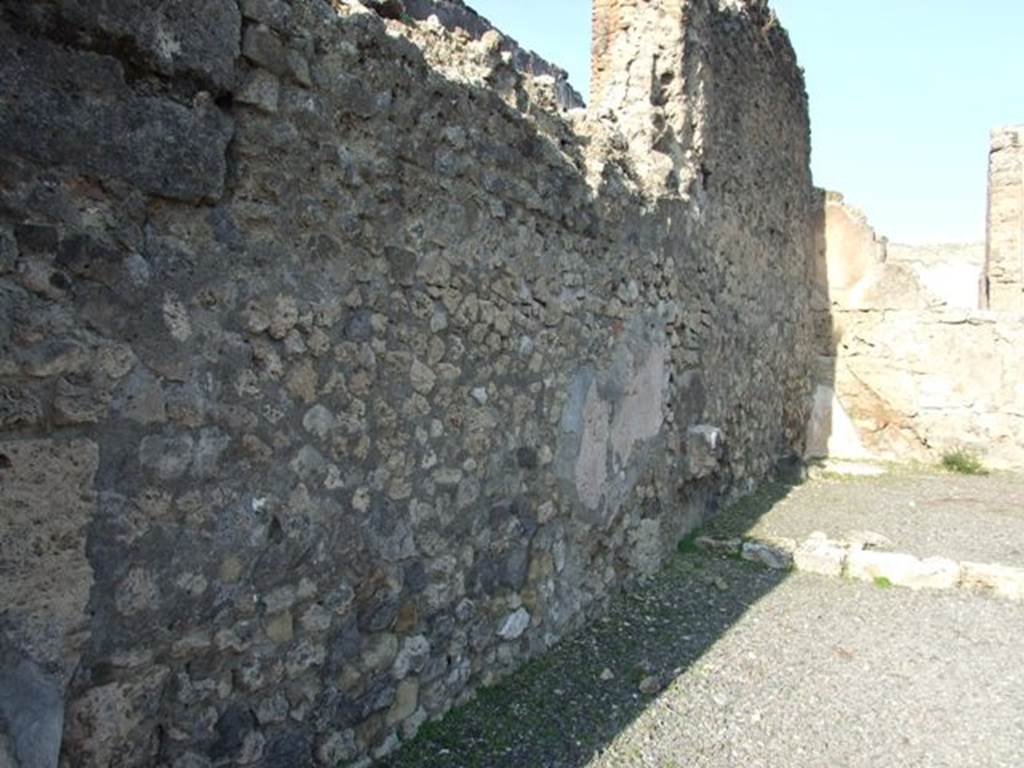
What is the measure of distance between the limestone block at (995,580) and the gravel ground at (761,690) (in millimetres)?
156

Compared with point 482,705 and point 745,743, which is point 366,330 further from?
point 745,743

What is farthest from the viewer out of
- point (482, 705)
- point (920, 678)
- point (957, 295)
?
point (957, 295)

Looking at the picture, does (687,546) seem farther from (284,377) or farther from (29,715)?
(29,715)

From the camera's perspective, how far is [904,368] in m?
9.17

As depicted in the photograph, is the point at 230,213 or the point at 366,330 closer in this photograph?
the point at 230,213

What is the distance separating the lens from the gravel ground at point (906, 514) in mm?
5188

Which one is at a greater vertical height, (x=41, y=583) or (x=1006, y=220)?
(x=1006, y=220)

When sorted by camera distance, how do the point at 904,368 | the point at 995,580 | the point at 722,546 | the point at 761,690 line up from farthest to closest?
the point at 904,368, the point at 722,546, the point at 995,580, the point at 761,690

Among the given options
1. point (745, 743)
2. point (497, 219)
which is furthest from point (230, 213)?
point (745, 743)

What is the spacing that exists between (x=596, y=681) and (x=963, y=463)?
6965 millimetres

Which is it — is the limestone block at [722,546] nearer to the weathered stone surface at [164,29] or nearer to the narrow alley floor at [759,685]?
the narrow alley floor at [759,685]

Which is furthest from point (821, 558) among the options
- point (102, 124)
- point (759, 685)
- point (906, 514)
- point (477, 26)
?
point (477, 26)

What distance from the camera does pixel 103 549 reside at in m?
1.66

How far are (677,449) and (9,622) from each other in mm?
3768
